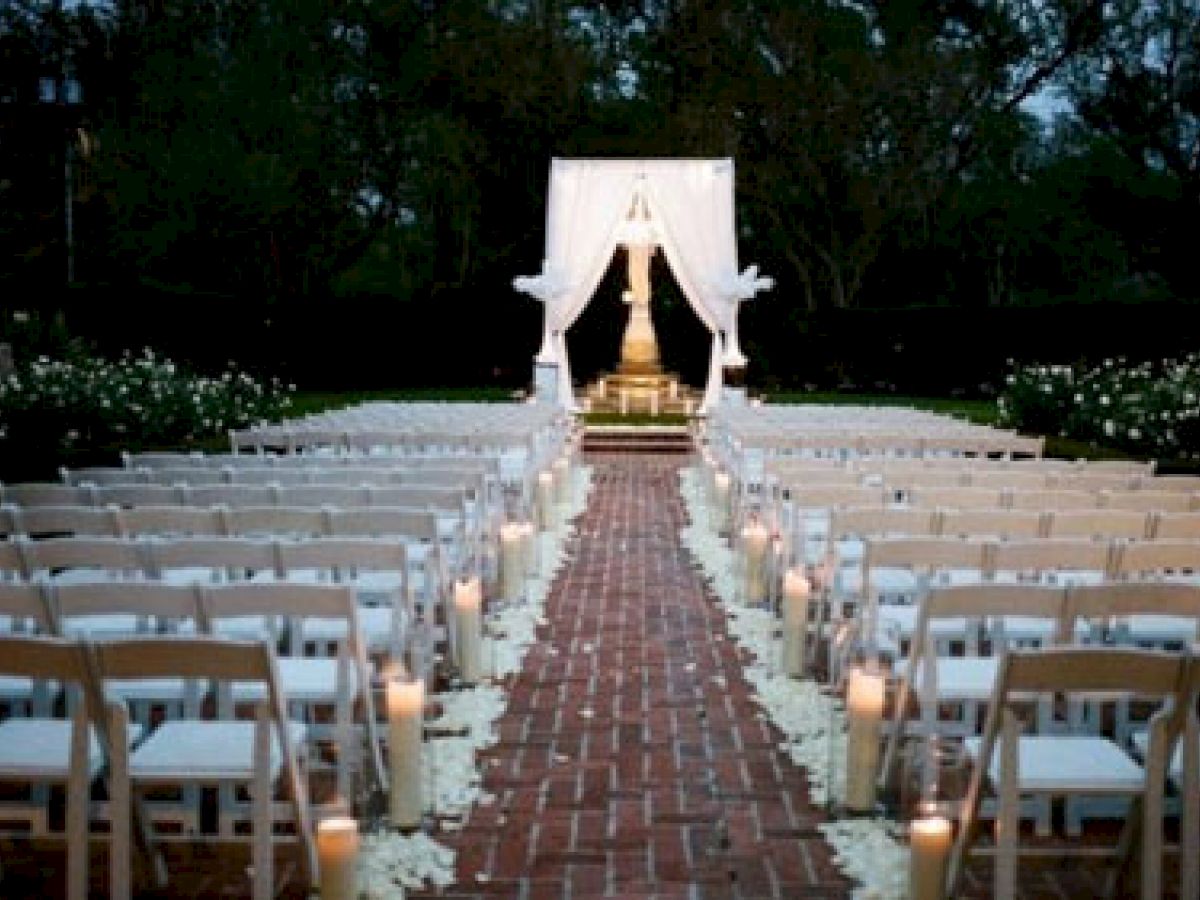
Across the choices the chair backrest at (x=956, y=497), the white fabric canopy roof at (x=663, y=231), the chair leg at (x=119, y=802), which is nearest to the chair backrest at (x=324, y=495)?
the chair backrest at (x=956, y=497)

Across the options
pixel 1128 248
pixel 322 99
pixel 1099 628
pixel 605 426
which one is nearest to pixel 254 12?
pixel 322 99

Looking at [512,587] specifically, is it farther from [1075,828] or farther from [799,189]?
[799,189]

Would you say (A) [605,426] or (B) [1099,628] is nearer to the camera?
(B) [1099,628]

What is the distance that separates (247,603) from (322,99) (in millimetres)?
31532

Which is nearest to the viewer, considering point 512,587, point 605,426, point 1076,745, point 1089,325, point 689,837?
point 1076,745

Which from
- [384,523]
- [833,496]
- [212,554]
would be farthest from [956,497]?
[212,554]

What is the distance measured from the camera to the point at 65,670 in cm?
398

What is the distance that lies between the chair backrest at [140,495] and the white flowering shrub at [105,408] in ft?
18.1

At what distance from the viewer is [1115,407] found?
1708 cm

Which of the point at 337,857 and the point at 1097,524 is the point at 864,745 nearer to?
the point at 337,857

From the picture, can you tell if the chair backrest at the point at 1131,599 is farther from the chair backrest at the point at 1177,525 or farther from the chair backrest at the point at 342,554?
the chair backrest at the point at 342,554

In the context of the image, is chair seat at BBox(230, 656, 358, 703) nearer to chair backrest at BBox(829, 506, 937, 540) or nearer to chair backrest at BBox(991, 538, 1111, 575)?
chair backrest at BBox(991, 538, 1111, 575)

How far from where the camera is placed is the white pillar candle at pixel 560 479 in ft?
46.4

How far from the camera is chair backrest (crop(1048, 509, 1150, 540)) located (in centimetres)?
719
